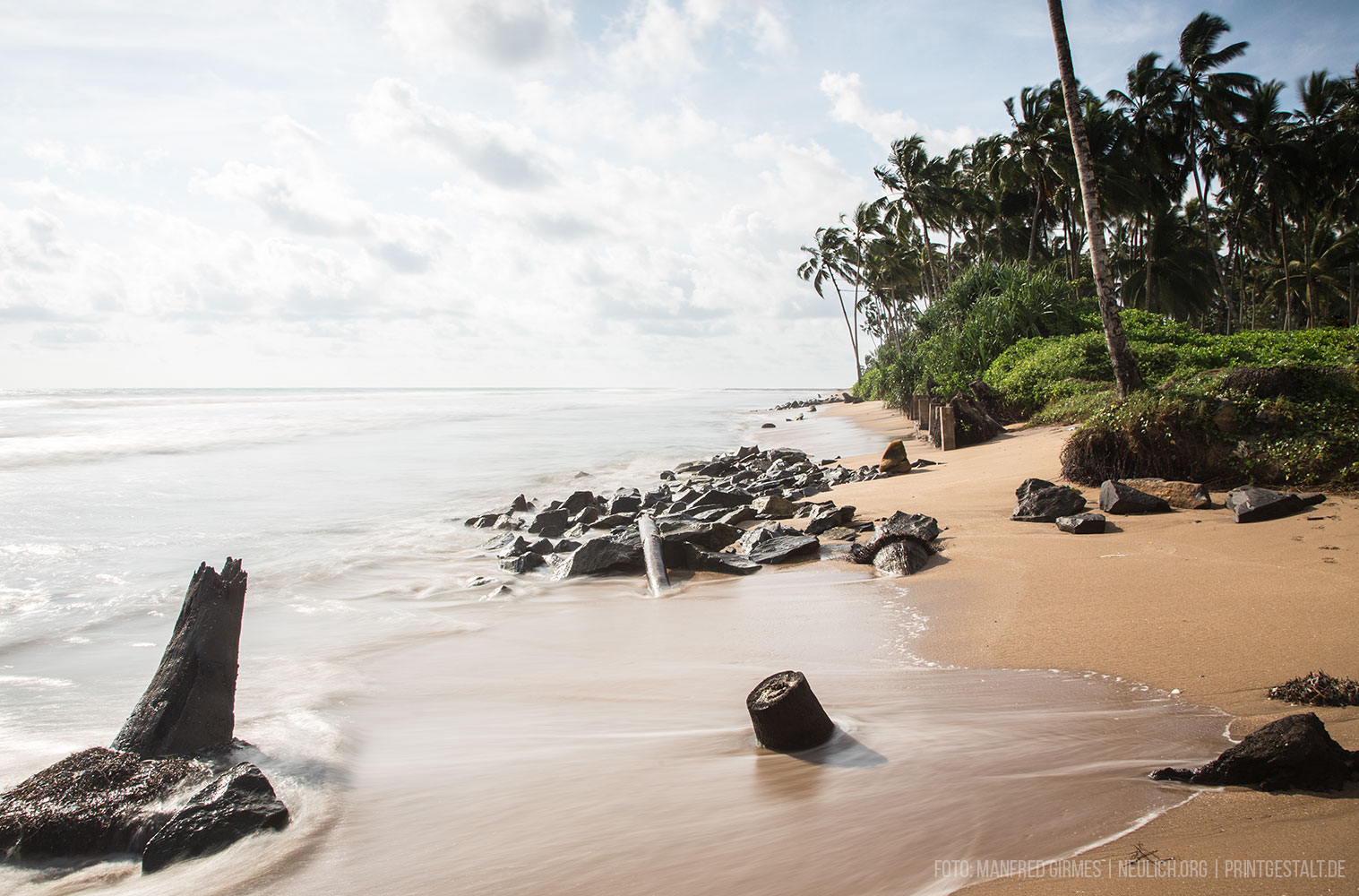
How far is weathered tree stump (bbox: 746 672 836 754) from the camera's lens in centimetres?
295

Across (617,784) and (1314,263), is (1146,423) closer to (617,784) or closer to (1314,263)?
(617,784)

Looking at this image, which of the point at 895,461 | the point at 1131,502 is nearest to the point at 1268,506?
the point at 1131,502

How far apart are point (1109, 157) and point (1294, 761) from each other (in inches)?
1368

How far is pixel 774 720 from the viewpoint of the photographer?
9.72 ft

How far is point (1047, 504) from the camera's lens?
6918 mm

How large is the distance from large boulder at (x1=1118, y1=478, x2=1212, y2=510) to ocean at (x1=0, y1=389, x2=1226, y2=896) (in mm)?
2852

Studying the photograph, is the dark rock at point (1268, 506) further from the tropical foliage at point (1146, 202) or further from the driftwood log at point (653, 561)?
the tropical foliage at point (1146, 202)

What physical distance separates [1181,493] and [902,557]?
2.71 metres

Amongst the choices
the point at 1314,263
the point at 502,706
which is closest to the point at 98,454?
the point at 502,706

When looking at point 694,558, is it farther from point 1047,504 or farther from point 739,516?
point 1047,504

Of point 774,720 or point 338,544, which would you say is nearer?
point 774,720

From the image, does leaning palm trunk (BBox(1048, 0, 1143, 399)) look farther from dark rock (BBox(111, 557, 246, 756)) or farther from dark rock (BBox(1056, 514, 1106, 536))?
dark rock (BBox(111, 557, 246, 756))

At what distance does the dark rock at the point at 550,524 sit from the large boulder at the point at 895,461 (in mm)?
5119

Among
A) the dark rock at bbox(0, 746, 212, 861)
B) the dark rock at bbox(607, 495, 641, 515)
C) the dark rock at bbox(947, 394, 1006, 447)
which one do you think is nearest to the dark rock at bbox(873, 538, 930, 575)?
the dark rock at bbox(0, 746, 212, 861)
